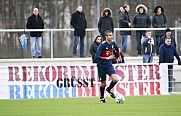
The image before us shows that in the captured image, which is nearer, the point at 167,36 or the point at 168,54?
the point at 167,36

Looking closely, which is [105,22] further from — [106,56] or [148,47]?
A: [106,56]

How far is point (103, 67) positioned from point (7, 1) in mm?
7892

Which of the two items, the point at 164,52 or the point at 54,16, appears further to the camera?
the point at 54,16

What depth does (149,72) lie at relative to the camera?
27.4 meters

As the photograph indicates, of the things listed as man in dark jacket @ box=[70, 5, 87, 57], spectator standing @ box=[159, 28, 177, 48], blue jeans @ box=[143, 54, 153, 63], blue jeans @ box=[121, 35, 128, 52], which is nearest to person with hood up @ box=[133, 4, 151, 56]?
blue jeans @ box=[121, 35, 128, 52]

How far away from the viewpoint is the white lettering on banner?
26.9 metres

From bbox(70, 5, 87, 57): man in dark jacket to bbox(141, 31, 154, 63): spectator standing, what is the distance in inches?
85.8

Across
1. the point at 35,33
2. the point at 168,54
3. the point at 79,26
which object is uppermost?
the point at 79,26

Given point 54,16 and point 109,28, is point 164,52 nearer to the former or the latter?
point 109,28

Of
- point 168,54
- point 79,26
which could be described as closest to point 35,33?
point 79,26

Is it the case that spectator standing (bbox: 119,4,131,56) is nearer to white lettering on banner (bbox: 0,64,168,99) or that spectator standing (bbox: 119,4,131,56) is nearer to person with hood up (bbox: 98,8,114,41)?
person with hood up (bbox: 98,8,114,41)

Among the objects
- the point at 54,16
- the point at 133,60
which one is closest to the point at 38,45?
the point at 54,16

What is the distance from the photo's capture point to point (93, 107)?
21.4 m

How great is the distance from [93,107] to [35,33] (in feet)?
28.9
